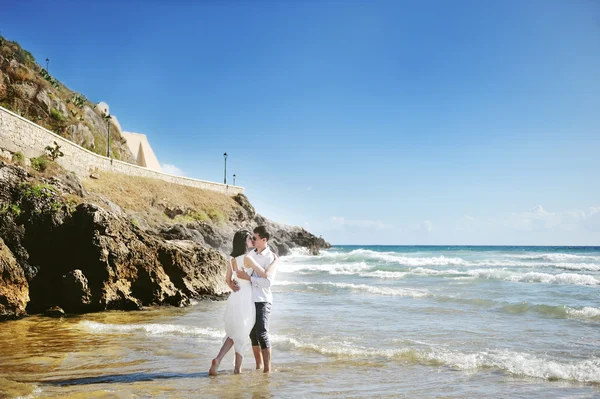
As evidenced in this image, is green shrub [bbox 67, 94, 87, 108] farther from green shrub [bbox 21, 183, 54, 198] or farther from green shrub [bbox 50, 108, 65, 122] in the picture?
green shrub [bbox 21, 183, 54, 198]

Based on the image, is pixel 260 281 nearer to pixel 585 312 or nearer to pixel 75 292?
pixel 75 292

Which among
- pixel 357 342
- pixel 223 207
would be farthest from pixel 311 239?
pixel 357 342

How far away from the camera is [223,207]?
56094 mm

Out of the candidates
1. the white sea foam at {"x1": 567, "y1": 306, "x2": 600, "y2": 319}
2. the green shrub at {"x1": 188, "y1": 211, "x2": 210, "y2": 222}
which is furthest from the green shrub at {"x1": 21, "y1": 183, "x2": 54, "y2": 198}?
the green shrub at {"x1": 188, "y1": 211, "x2": 210, "y2": 222}

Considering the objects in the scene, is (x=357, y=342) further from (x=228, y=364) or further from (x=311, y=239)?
(x=311, y=239)

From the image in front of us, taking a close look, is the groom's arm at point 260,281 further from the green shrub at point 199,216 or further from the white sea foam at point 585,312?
the green shrub at point 199,216

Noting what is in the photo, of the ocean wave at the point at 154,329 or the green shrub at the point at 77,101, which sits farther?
the green shrub at the point at 77,101

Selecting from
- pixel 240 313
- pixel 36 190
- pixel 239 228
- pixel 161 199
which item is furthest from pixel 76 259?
pixel 239 228

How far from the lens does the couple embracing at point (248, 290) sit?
6750mm

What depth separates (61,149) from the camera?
32188mm

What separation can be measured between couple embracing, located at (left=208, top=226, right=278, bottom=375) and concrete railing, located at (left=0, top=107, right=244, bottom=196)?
2085cm

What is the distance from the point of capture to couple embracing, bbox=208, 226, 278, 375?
22.1ft

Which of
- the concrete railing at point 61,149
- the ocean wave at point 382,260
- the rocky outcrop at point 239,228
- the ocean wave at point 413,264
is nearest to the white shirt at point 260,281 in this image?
the rocky outcrop at point 239,228

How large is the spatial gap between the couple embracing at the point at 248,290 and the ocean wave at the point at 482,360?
2.40m
